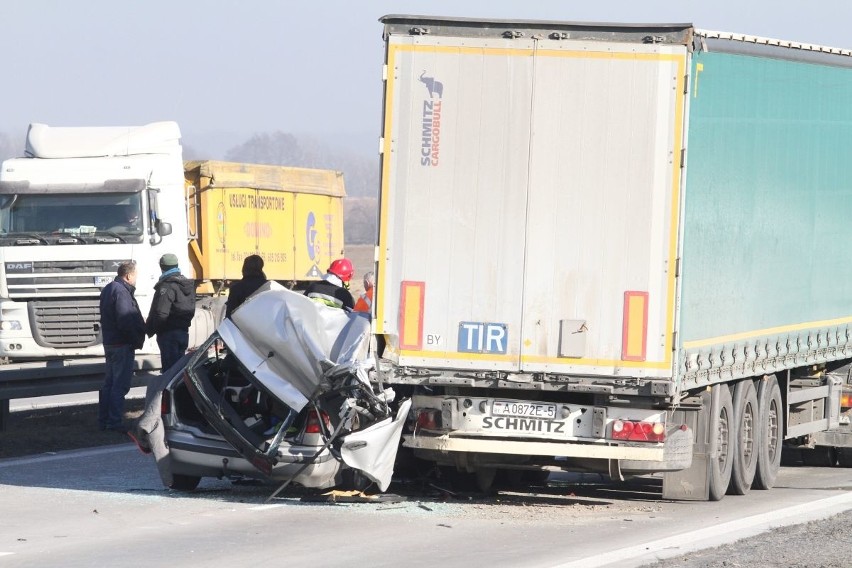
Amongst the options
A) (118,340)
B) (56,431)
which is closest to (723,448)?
(118,340)

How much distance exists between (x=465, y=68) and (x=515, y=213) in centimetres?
110

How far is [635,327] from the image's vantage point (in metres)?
11.3

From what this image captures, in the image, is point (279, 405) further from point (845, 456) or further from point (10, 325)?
point (10, 325)

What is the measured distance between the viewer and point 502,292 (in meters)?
11.5

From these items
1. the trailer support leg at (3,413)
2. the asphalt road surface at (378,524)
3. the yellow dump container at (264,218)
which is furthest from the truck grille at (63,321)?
the asphalt road surface at (378,524)

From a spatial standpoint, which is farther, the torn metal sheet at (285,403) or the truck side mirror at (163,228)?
the truck side mirror at (163,228)

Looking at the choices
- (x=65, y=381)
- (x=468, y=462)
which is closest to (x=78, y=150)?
(x=65, y=381)

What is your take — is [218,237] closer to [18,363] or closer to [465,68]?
[18,363]

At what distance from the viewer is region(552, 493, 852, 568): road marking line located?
946cm

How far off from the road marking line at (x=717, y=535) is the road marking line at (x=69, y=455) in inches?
263

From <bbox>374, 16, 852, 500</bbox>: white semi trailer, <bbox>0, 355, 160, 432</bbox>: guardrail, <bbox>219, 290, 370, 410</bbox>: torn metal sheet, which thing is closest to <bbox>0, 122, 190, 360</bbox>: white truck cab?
<bbox>0, 355, 160, 432</bbox>: guardrail

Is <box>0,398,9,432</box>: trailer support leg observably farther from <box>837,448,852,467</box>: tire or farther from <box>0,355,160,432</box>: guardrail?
<box>837,448,852,467</box>: tire

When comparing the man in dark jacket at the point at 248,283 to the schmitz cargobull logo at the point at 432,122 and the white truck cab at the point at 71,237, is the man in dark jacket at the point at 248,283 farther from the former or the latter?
the white truck cab at the point at 71,237

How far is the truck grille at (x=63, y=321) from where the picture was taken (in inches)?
883
